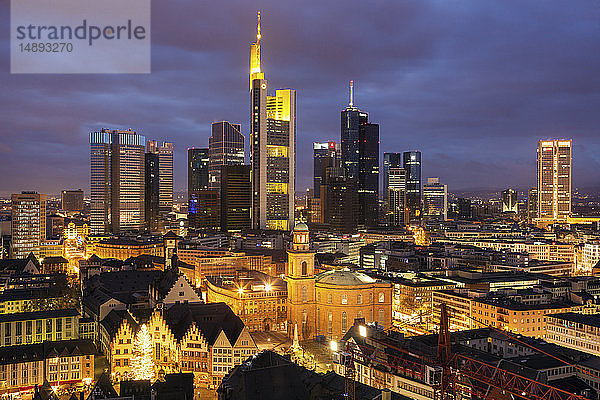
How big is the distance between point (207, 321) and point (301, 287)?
19.7m

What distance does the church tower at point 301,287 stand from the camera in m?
80.4

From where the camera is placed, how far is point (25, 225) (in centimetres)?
14812

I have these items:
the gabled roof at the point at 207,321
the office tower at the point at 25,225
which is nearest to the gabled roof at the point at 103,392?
the gabled roof at the point at 207,321

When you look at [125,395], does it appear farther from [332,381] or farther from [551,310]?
[551,310]

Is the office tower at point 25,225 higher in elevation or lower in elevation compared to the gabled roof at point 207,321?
higher

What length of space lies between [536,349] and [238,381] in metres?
30.6

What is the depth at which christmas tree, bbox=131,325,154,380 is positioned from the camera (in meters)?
55.2

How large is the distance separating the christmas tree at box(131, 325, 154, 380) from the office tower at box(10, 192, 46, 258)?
10067cm

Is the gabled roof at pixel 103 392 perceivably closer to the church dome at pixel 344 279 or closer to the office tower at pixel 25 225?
the church dome at pixel 344 279

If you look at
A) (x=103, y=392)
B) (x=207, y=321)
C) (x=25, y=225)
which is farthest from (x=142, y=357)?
(x=25, y=225)

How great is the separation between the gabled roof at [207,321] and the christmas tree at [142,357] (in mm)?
3763

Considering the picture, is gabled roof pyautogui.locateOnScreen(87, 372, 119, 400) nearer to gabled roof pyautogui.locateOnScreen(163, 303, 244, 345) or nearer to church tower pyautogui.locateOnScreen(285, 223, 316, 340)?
gabled roof pyautogui.locateOnScreen(163, 303, 244, 345)

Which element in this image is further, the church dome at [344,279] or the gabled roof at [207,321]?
the church dome at [344,279]

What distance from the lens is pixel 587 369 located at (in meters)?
52.5
